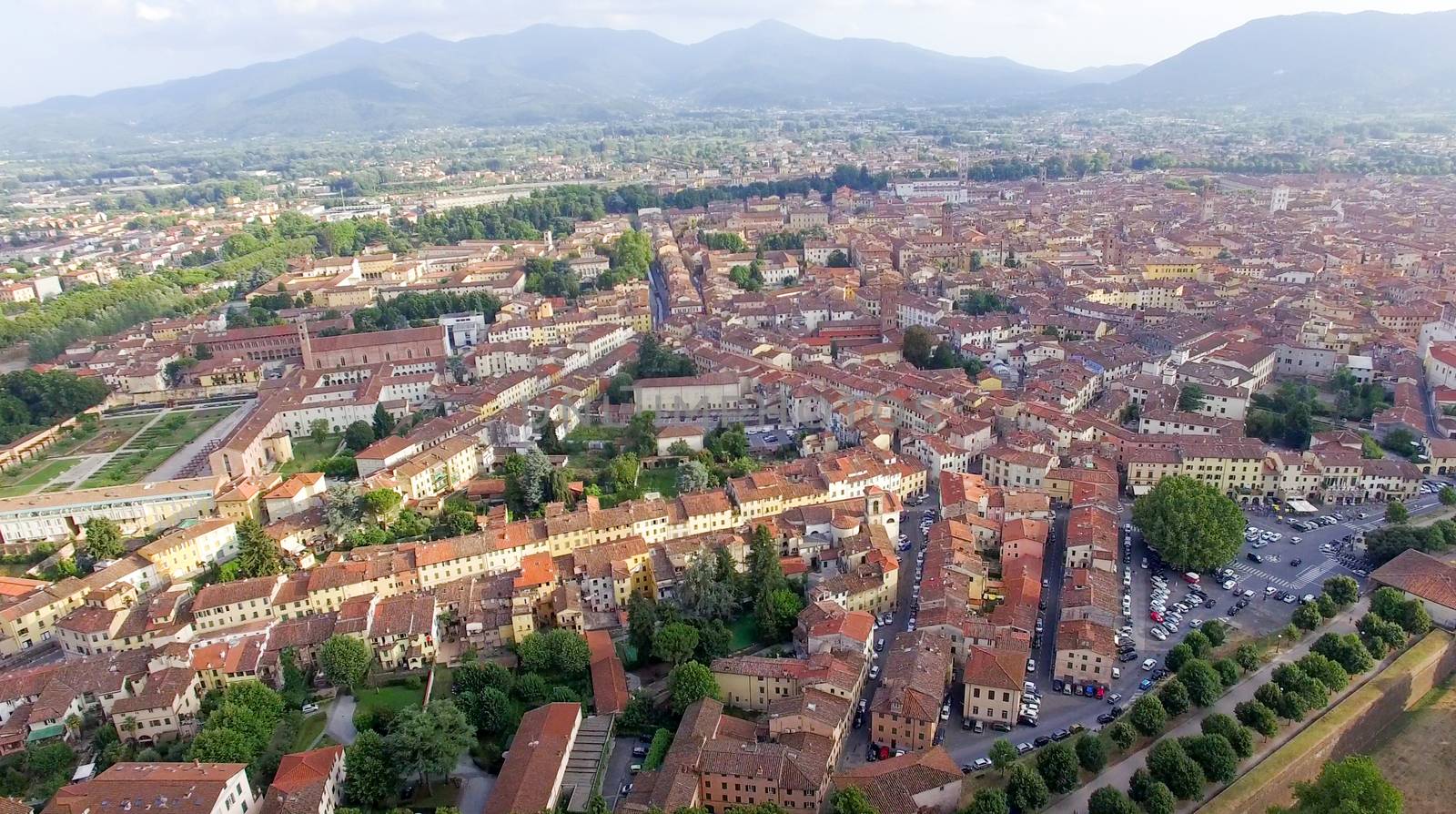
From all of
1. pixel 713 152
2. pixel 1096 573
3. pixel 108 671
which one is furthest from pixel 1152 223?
pixel 713 152

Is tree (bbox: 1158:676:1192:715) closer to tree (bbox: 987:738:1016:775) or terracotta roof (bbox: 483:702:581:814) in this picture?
tree (bbox: 987:738:1016:775)

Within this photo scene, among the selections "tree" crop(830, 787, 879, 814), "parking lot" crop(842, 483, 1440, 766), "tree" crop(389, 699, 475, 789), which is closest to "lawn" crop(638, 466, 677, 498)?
"parking lot" crop(842, 483, 1440, 766)

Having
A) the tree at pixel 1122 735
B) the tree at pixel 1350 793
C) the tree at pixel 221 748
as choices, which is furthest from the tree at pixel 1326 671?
Result: the tree at pixel 221 748

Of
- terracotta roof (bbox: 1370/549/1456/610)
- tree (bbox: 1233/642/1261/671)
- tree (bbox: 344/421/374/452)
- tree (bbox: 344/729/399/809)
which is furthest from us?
tree (bbox: 344/421/374/452)

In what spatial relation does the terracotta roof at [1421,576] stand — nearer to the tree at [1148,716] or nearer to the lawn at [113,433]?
the tree at [1148,716]

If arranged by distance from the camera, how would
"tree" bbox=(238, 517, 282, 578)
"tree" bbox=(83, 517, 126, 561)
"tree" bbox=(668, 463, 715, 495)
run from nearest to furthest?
"tree" bbox=(238, 517, 282, 578) → "tree" bbox=(83, 517, 126, 561) → "tree" bbox=(668, 463, 715, 495)

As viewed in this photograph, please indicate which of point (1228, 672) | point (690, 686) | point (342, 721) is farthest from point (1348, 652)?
point (342, 721)
